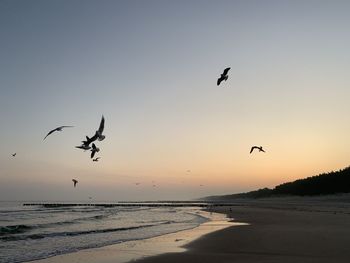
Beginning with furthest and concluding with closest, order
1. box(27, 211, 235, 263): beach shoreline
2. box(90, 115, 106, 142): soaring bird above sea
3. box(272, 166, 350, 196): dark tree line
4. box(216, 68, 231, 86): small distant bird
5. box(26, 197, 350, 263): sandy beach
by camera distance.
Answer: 1. box(272, 166, 350, 196): dark tree line
2. box(216, 68, 231, 86): small distant bird
3. box(90, 115, 106, 142): soaring bird above sea
4. box(27, 211, 235, 263): beach shoreline
5. box(26, 197, 350, 263): sandy beach

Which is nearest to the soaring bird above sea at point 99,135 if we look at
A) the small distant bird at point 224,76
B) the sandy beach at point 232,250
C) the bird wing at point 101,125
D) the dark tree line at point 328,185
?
the bird wing at point 101,125

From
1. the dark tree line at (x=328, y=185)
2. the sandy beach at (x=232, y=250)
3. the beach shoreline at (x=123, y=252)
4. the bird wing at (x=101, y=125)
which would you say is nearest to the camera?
the sandy beach at (x=232, y=250)

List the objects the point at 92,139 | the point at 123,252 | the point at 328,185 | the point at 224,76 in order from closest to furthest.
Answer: the point at 92,139 → the point at 123,252 → the point at 224,76 → the point at 328,185

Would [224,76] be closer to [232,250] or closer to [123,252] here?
[232,250]

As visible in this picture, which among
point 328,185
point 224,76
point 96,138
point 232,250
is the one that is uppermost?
point 328,185

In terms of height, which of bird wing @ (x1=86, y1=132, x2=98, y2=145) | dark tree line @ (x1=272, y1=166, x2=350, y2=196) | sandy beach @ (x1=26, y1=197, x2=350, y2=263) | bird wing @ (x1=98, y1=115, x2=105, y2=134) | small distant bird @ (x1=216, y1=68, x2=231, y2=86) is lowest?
sandy beach @ (x1=26, y1=197, x2=350, y2=263)

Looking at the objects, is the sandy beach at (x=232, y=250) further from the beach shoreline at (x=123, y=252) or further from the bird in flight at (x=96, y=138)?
the bird in flight at (x=96, y=138)

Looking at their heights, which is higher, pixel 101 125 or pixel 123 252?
pixel 101 125

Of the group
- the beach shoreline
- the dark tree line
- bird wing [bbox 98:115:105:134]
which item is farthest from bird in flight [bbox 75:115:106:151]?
the dark tree line

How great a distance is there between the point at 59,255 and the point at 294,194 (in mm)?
102621

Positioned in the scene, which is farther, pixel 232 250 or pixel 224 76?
pixel 224 76

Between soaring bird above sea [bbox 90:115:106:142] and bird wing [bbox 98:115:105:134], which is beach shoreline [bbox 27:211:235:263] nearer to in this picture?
soaring bird above sea [bbox 90:115:106:142]

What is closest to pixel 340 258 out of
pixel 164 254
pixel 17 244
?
pixel 164 254

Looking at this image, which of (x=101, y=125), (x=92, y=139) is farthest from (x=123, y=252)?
(x=101, y=125)
